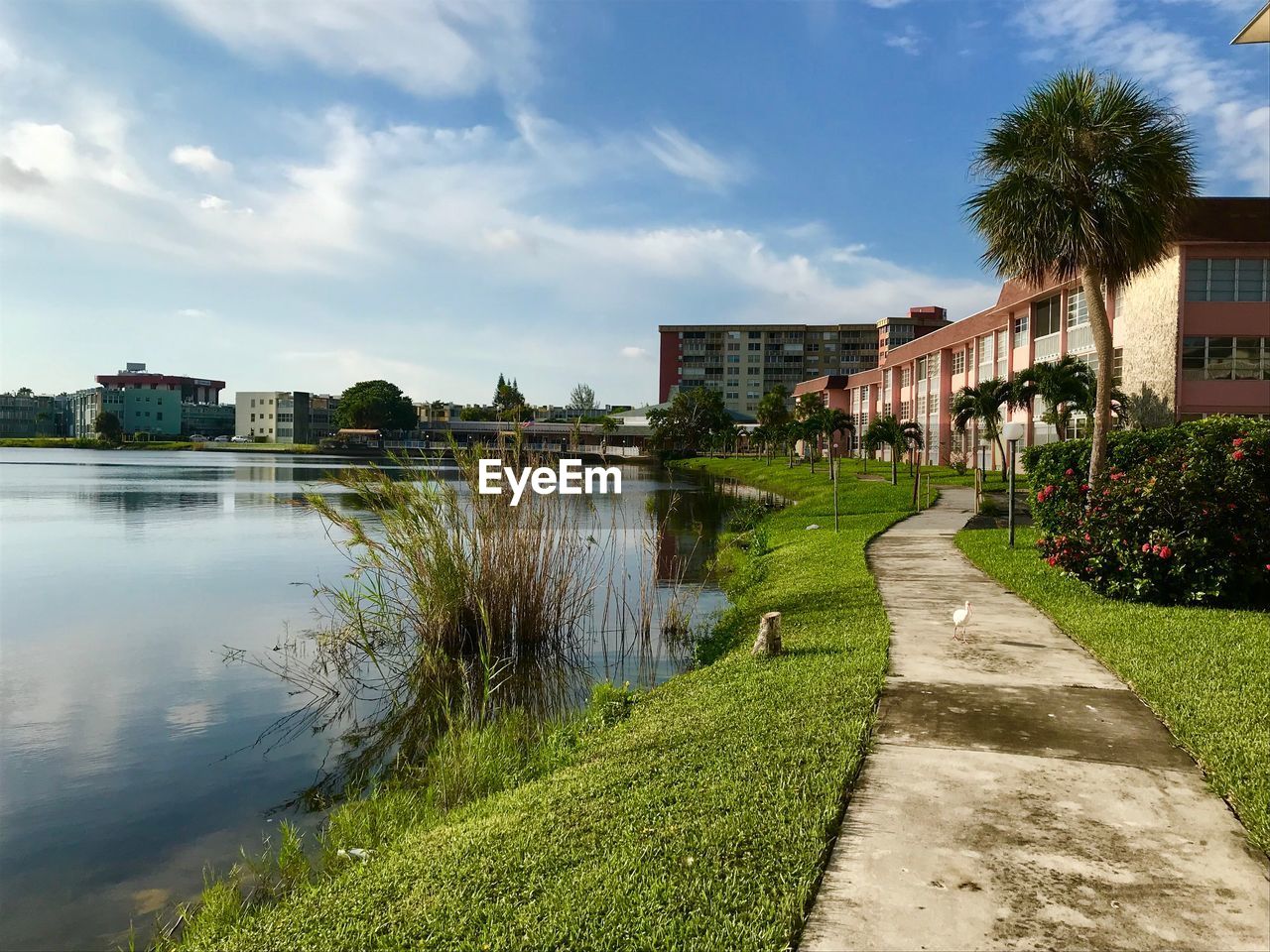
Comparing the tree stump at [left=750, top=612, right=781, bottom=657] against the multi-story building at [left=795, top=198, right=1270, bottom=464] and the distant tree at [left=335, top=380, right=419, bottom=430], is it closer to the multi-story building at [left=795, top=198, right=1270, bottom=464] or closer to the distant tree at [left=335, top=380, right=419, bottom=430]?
the multi-story building at [left=795, top=198, right=1270, bottom=464]

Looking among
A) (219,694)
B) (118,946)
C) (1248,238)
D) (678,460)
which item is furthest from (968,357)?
(118,946)

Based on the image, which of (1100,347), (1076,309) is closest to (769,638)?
(1100,347)

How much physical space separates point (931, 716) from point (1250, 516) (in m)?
6.25

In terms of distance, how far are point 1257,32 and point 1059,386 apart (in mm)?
22547

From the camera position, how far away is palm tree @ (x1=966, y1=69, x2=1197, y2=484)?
15008 mm

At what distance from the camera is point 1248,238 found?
1185 inches

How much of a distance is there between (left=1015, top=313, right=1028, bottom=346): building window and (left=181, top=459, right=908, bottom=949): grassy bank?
38.4 meters

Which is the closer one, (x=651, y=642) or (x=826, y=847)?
(x=826, y=847)

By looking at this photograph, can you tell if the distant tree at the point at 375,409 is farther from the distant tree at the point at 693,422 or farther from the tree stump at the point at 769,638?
the tree stump at the point at 769,638

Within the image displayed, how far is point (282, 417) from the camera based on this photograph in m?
148

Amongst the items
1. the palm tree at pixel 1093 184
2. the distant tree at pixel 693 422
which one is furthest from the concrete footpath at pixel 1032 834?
the distant tree at pixel 693 422

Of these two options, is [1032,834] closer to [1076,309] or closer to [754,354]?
[1076,309]

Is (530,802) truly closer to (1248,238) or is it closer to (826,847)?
(826,847)

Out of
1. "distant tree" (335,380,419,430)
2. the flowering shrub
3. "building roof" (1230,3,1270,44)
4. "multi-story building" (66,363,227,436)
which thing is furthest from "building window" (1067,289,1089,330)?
"multi-story building" (66,363,227,436)
